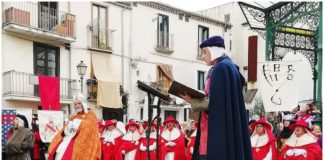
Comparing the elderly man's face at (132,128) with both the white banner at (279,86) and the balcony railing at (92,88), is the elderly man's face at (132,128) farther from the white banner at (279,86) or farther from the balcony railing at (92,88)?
the balcony railing at (92,88)

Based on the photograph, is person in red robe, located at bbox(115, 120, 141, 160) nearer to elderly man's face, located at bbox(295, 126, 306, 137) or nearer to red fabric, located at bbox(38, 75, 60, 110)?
elderly man's face, located at bbox(295, 126, 306, 137)

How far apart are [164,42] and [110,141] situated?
13304 millimetres

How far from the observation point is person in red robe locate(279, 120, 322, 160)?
6750mm

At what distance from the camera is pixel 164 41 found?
2278 cm

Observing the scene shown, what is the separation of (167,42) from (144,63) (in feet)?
6.62

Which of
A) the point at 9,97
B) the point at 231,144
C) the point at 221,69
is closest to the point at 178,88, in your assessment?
the point at 221,69

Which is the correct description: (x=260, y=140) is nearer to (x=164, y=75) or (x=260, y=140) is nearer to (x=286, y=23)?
(x=286, y=23)

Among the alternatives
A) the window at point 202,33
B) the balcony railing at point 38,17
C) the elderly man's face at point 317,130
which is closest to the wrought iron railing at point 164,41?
the window at point 202,33

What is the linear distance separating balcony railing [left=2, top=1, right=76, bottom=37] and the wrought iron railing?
16.2 feet

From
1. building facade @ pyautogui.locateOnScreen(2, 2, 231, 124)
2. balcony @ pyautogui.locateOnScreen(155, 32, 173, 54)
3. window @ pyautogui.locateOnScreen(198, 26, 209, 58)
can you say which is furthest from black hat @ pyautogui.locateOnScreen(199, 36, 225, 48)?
window @ pyautogui.locateOnScreen(198, 26, 209, 58)

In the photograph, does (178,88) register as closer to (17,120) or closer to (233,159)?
(233,159)

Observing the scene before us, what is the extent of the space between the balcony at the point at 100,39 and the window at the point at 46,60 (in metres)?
1.66

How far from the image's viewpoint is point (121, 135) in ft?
33.4

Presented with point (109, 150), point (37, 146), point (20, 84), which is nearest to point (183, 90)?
point (109, 150)
